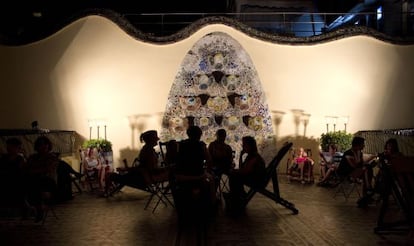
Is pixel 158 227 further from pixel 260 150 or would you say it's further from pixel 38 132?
pixel 260 150

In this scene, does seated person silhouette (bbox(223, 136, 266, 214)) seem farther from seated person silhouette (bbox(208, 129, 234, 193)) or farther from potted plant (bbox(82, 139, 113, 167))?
potted plant (bbox(82, 139, 113, 167))

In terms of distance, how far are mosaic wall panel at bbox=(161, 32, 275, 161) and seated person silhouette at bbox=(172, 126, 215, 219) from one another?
4713 millimetres

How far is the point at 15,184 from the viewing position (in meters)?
5.29

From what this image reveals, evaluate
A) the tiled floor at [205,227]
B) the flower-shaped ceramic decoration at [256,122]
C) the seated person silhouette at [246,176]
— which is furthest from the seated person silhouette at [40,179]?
the flower-shaped ceramic decoration at [256,122]

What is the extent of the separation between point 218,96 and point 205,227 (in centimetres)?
535

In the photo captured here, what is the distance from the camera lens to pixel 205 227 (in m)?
5.36

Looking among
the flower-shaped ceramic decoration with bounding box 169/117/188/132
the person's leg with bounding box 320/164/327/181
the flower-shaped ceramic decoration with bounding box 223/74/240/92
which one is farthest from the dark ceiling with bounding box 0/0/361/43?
the person's leg with bounding box 320/164/327/181

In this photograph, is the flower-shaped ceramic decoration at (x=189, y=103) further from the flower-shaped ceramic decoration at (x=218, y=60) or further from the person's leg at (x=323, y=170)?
the person's leg at (x=323, y=170)

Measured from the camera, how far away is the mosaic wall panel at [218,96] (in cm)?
1034

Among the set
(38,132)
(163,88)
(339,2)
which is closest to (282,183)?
(163,88)

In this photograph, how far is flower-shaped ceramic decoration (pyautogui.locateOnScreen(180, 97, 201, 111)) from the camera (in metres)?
10.3

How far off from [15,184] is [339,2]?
545 inches

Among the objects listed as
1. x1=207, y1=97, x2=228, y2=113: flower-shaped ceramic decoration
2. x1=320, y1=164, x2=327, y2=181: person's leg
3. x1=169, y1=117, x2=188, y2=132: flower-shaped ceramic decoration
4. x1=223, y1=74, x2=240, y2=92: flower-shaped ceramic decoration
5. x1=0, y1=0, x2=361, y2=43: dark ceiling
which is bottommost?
x1=320, y1=164, x2=327, y2=181: person's leg

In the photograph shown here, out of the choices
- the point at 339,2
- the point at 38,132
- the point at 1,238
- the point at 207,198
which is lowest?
the point at 1,238
